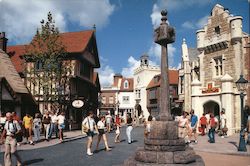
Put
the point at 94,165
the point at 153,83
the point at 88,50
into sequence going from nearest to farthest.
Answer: the point at 94,165 < the point at 88,50 < the point at 153,83

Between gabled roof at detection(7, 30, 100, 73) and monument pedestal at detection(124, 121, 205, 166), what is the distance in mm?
21039

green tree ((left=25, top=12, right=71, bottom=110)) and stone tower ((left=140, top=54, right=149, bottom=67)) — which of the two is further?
stone tower ((left=140, top=54, right=149, bottom=67))

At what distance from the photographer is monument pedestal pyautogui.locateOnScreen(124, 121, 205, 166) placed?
25.7 feet

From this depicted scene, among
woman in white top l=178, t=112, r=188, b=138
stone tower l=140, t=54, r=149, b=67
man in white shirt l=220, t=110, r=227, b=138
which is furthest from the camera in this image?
stone tower l=140, t=54, r=149, b=67

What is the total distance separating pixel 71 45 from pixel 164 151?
23.5m

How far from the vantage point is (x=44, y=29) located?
76.8 ft

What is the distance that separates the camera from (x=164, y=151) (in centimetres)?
811

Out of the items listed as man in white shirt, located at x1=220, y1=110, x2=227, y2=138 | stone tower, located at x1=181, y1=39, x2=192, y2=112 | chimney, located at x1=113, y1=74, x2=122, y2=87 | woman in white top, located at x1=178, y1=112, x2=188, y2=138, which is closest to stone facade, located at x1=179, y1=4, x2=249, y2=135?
man in white shirt, located at x1=220, y1=110, x2=227, y2=138

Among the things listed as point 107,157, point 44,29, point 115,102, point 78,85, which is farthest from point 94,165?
point 115,102

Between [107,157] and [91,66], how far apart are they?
2342 cm

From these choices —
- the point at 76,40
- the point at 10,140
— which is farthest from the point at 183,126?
the point at 76,40

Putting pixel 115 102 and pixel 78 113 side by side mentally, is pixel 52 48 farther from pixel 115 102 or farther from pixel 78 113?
pixel 115 102

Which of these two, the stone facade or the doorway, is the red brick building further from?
the doorway

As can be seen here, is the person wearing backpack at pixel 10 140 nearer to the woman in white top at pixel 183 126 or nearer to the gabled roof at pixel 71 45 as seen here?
the woman in white top at pixel 183 126
